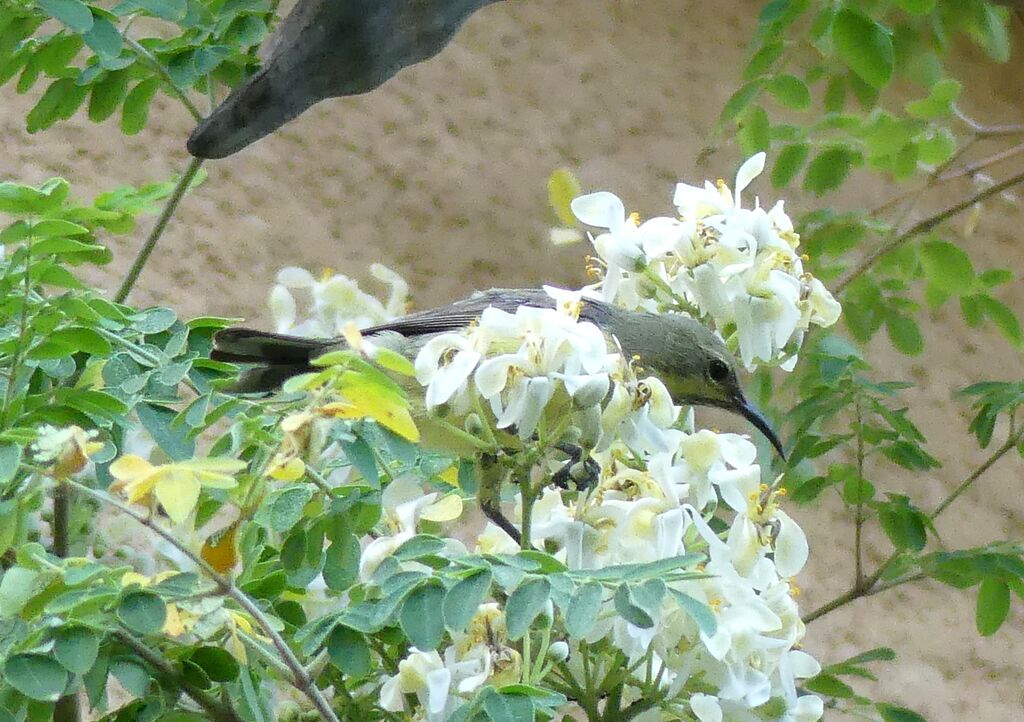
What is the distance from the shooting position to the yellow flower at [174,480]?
457mm

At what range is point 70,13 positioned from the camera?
78 cm

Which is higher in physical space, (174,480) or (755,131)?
(174,480)

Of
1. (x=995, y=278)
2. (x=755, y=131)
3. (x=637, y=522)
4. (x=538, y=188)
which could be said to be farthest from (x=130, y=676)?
(x=538, y=188)

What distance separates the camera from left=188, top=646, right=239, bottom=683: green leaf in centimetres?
60

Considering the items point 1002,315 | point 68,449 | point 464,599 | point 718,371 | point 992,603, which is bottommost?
point 992,603

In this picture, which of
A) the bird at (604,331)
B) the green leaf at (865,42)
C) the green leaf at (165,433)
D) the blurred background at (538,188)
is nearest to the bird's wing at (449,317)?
the bird at (604,331)

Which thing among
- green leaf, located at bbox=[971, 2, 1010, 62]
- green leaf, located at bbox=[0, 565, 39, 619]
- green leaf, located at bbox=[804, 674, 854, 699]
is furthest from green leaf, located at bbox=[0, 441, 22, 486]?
green leaf, located at bbox=[971, 2, 1010, 62]

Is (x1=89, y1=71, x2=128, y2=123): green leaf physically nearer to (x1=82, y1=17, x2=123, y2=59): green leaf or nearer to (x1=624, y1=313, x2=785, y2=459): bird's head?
(x1=82, y1=17, x2=123, y2=59): green leaf

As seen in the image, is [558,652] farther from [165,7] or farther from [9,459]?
[165,7]

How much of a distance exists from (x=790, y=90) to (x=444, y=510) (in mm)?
621

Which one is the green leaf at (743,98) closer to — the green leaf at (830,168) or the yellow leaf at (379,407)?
the green leaf at (830,168)

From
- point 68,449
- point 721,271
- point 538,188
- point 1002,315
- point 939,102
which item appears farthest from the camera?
point 538,188

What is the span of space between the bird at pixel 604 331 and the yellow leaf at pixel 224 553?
317 mm

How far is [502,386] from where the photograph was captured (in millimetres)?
544
